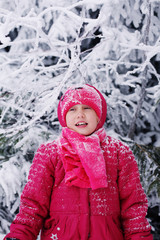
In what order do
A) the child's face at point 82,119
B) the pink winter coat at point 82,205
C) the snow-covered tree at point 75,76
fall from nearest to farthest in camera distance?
the pink winter coat at point 82,205
the child's face at point 82,119
the snow-covered tree at point 75,76

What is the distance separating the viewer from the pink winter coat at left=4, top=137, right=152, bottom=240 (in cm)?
197

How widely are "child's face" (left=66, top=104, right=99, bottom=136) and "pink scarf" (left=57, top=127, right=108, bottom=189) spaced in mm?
50

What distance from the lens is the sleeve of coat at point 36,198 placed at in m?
1.98

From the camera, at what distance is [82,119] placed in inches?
89.4

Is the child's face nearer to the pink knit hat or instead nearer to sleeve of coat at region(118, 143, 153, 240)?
the pink knit hat

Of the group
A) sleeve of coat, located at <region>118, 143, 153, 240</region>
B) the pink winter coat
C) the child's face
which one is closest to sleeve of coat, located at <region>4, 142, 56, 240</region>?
the pink winter coat

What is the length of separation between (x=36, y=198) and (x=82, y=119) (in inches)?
28.7

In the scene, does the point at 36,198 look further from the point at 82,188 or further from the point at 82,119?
the point at 82,119

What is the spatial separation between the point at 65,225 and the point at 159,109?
2826mm

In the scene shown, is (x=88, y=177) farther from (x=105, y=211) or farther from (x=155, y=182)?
(x=155, y=182)

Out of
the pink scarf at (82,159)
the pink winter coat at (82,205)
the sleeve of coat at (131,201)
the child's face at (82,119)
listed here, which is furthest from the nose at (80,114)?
the sleeve of coat at (131,201)

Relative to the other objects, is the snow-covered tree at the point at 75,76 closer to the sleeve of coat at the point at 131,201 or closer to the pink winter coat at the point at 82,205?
the pink winter coat at the point at 82,205

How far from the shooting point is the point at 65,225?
78.2 inches

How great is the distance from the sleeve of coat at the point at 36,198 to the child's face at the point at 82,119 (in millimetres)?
267
